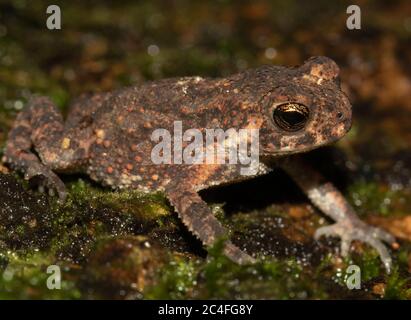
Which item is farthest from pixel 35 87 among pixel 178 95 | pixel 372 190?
pixel 372 190

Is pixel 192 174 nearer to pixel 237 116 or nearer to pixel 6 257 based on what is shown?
pixel 237 116

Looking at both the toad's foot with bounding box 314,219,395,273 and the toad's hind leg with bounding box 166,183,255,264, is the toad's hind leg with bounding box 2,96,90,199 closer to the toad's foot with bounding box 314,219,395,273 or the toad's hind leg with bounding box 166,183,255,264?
the toad's hind leg with bounding box 166,183,255,264

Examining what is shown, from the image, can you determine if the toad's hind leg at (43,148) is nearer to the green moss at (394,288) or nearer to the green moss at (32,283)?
the green moss at (32,283)

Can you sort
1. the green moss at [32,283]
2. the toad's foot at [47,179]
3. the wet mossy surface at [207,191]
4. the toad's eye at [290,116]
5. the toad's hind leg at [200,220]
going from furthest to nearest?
1. the toad's foot at [47,179]
2. the toad's eye at [290,116]
3. the toad's hind leg at [200,220]
4. the wet mossy surface at [207,191]
5. the green moss at [32,283]

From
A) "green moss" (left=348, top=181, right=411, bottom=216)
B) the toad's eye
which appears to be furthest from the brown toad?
"green moss" (left=348, top=181, right=411, bottom=216)

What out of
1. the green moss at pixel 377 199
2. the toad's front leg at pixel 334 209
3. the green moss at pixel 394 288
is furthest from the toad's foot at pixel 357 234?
the green moss at pixel 394 288

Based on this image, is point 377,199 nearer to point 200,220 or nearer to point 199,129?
point 199,129

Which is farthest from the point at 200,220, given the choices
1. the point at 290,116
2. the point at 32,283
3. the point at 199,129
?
the point at 32,283
